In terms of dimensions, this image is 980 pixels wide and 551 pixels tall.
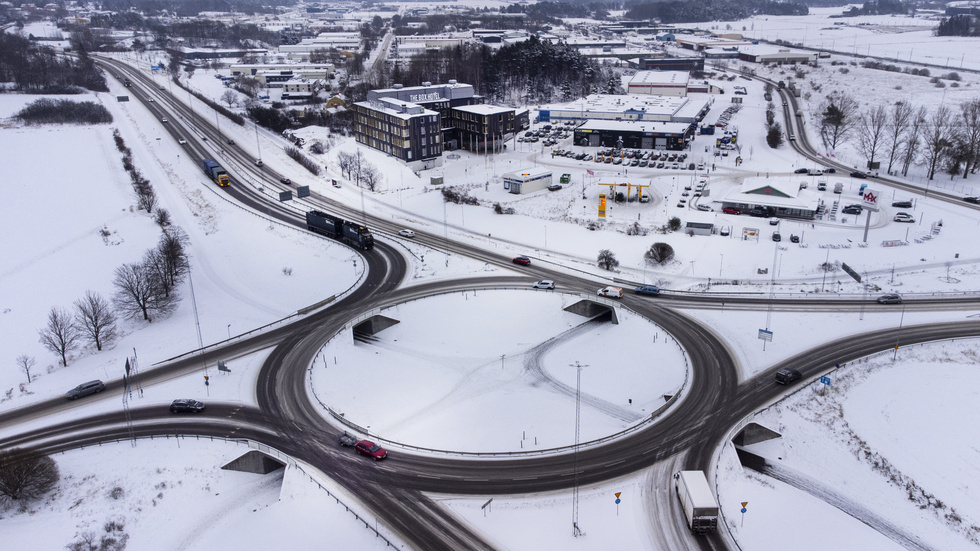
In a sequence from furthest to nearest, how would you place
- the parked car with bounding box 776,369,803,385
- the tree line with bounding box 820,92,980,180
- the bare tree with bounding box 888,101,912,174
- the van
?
the bare tree with bounding box 888,101,912,174, the tree line with bounding box 820,92,980,180, the van, the parked car with bounding box 776,369,803,385

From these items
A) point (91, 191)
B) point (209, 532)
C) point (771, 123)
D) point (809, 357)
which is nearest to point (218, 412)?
point (209, 532)

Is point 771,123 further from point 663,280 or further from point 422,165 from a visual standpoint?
point 663,280

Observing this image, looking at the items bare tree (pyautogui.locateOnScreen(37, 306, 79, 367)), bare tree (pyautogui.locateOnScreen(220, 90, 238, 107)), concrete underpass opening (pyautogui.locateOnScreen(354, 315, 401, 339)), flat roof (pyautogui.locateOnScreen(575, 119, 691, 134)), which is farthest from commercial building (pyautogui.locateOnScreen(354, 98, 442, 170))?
bare tree (pyautogui.locateOnScreen(37, 306, 79, 367))

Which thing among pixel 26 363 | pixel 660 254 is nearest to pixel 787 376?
pixel 660 254

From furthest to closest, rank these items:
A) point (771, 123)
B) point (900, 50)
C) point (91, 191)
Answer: point (900, 50)
point (771, 123)
point (91, 191)

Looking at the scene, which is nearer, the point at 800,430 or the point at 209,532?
the point at 209,532

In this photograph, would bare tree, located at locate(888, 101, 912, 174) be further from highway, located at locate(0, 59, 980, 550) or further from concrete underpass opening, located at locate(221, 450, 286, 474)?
concrete underpass opening, located at locate(221, 450, 286, 474)

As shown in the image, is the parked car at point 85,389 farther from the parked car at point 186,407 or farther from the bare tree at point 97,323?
the bare tree at point 97,323
